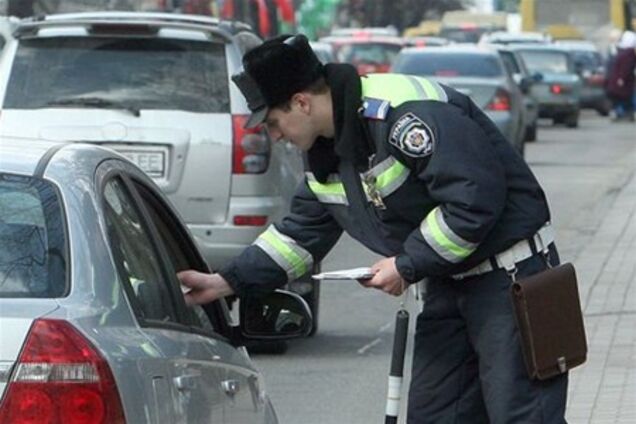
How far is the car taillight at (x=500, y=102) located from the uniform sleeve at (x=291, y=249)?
20.0m

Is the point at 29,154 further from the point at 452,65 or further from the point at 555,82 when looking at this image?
the point at 555,82

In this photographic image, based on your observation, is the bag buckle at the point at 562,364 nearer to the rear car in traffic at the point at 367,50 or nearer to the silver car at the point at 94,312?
the silver car at the point at 94,312

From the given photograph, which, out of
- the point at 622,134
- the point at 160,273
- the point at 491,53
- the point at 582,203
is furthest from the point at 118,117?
the point at 622,134

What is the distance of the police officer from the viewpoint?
5.33 meters

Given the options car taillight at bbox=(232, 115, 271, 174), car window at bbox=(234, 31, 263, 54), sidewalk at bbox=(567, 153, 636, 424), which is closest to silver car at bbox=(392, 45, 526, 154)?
sidewalk at bbox=(567, 153, 636, 424)

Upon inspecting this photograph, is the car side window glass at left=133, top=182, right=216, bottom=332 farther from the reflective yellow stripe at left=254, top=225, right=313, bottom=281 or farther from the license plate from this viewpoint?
the license plate

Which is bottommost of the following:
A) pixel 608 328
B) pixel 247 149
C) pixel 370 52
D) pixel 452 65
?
pixel 370 52

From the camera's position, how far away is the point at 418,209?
5.46 metres

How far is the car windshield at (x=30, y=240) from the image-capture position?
4.32 m

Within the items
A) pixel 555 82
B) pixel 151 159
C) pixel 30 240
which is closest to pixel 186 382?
pixel 30 240

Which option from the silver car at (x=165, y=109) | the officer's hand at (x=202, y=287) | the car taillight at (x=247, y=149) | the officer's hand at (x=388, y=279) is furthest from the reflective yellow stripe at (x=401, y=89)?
the car taillight at (x=247, y=149)

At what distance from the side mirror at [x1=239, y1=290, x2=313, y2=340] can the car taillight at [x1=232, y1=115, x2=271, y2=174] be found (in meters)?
5.68

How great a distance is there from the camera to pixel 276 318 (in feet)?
18.6

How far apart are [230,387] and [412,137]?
809 millimetres
